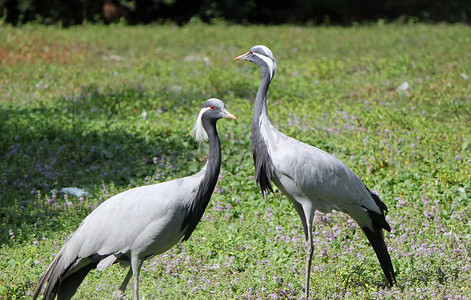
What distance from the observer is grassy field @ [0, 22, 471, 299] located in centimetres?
539

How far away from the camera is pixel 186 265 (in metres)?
5.62

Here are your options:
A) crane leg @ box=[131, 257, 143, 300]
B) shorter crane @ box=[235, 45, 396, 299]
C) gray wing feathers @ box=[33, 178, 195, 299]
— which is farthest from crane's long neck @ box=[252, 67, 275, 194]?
crane leg @ box=[131, 257, 143, 300]

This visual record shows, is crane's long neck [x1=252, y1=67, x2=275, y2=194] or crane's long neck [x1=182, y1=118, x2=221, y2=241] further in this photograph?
crane's long neck [x1=252, y1=67, x2=275, y2=194]

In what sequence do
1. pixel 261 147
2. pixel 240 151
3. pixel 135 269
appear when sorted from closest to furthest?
pixel 135 269, pixel 261 147, pixel 240 151

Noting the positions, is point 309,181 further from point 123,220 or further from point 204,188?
point 123,220

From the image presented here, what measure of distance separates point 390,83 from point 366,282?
6.40 meters

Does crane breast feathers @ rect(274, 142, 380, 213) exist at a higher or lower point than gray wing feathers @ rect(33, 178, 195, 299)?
higher

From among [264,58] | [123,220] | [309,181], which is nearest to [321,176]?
[309,181]

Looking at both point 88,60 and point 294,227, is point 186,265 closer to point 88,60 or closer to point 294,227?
point 294,227

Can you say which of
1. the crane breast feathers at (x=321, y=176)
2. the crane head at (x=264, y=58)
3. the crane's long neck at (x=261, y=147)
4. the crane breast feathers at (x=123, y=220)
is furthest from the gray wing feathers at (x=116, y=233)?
the crane head at (x=264, y=58)

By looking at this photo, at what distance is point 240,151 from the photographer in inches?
315

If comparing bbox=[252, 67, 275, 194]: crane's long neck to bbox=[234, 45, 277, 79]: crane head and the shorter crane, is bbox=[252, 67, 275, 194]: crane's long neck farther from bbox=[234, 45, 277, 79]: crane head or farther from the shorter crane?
bbox=[234, 45, 277, 79]: crane head

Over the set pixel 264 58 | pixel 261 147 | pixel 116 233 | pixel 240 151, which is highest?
pixel 264 58

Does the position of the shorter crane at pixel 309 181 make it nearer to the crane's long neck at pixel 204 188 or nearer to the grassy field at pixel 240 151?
the grassy field at pixel 240 151
